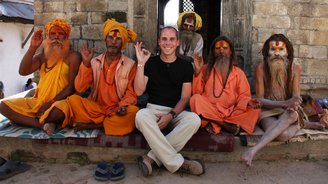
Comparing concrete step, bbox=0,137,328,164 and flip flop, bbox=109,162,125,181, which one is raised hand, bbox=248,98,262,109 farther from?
flip flop, bbox=109,162,125,181

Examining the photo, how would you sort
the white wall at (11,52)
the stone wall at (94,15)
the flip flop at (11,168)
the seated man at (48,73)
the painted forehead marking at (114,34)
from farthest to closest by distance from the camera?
1. the white wall at (11,52)
2. the stone wall at (94,15)
3. the painted forehead marking at (114,34)
4. the seated man at (48,73)
5. the flip flop at (11,168)

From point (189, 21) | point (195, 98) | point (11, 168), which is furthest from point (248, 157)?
point (189, 21)

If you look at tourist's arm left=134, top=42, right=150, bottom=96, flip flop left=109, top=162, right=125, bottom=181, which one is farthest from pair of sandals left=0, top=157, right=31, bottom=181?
tourist's arm left=134, top=42, right=150, bottom=96

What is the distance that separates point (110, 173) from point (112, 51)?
150 centimetres

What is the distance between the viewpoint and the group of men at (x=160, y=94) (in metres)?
3.51

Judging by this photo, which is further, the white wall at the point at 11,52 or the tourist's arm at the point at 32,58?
the white wall at the point at 11,52

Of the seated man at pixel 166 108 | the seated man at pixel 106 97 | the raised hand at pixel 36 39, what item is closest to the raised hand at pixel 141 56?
the seated man at pixel 166 108

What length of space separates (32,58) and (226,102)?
2571 mm

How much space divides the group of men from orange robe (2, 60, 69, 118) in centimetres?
1

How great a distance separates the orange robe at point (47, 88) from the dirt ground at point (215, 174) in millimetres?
730

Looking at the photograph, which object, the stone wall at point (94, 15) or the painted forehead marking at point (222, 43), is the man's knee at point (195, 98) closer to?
the painted forehead marking at point (222, 43)

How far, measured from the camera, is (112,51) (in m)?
4.00

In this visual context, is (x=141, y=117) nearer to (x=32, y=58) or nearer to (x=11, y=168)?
(x=11, y=168)

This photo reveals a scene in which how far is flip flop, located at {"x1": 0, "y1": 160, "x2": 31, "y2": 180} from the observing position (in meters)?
3.44
